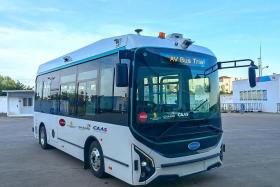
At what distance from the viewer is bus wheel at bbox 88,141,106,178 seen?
7.18 meters

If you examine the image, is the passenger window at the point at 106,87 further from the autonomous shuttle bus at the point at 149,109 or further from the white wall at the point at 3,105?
the white wall at the point at 3,105

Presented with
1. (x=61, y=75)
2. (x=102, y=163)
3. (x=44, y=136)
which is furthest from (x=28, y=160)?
(x=102, y=163)

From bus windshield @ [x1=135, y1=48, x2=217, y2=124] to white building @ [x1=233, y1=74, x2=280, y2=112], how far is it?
4450cm

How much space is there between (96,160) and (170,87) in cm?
247

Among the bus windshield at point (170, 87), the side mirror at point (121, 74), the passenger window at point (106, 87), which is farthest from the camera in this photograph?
the passenger window at point (106, 87)

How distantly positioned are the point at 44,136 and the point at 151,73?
6.74 metres

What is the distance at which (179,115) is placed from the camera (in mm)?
6309

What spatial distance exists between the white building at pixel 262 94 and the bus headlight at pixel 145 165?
4567 centimetres

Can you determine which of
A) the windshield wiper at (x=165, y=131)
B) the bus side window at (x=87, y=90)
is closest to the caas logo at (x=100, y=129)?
the bus side window at (x=87, y=90)

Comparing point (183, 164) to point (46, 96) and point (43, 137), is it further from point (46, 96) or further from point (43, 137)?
point (43, 137)

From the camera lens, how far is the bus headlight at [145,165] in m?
5.88

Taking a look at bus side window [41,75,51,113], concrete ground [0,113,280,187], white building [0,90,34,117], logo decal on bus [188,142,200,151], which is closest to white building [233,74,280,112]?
white building [0,90,34,117]

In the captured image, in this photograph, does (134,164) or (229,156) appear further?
(229,156)

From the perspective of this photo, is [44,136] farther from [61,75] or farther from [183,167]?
[183,167]
